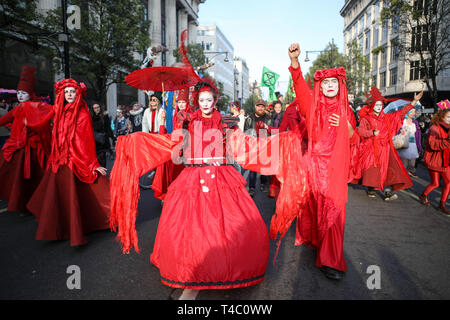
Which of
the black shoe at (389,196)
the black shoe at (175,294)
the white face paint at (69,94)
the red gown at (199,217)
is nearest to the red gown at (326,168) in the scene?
the red gown at (199,217)

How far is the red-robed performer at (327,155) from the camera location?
3.30m

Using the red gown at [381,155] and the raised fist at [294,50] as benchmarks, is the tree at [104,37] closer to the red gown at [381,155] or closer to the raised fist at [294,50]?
the red gown at [381,155]

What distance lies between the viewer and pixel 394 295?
115 inches

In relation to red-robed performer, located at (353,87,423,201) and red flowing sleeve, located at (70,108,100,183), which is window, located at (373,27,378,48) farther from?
red flowing sleeve, located at (70,108,100,183)

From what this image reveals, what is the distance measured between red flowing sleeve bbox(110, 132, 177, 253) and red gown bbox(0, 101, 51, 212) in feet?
9.50

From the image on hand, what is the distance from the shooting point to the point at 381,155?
6715 millimetres

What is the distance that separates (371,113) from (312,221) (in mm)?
3945

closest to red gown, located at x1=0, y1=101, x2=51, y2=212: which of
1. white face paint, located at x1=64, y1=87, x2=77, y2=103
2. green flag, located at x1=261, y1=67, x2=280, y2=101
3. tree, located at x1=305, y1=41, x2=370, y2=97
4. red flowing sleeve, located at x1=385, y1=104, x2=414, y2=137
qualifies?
white face paint, located at x1=64, y1=87, x2=77, y2=103

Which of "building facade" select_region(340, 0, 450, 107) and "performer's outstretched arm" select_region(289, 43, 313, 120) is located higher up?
"building facade" select_region(340, 0, 450, 107)

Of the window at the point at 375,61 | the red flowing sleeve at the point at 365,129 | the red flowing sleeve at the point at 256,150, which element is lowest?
the red flowing sleeve at the point at 256,150

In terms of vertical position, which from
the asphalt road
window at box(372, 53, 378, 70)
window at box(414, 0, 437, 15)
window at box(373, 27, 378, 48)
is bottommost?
the asphalt road

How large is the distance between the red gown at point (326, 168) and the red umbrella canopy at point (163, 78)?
3.67ft

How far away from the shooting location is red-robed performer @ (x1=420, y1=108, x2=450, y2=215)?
566 centimetres

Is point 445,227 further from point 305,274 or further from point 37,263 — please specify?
point 37,263
